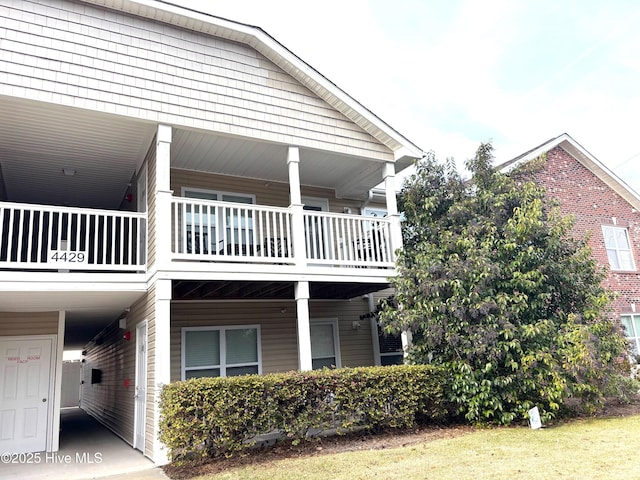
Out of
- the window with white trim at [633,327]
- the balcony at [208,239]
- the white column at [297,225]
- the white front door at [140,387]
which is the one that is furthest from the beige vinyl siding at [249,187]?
the window with white trim at [633,327]

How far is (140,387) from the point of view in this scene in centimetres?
909

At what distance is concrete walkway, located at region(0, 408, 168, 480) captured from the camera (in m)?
6.93

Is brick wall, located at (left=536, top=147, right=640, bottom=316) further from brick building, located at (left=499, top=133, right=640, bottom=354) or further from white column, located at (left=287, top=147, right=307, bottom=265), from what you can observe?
white column, located at (left=287, top=147, right=307, bottom=265)

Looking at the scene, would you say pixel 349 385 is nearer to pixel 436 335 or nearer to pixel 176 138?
pixel 436 335

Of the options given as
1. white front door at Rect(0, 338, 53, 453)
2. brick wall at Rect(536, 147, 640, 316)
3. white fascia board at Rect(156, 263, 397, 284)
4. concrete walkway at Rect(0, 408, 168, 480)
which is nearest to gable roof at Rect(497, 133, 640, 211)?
brick wall at Rect(536, 147, 640, 316)

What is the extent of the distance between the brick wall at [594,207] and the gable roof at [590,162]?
0.45 ft

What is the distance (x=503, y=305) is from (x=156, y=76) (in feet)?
24.3

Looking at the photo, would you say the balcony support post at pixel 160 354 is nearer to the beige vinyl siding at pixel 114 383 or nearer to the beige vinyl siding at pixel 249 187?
the beige vinyl siding at pixel 114 383

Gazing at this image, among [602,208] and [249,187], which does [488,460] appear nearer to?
[249,187]

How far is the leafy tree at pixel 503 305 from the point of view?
8.31 meters

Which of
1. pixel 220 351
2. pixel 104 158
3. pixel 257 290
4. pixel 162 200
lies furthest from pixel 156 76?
pixel 220 351

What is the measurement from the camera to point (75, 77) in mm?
7629

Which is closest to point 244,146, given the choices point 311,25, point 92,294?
point 92,294

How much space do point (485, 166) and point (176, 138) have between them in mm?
6453
